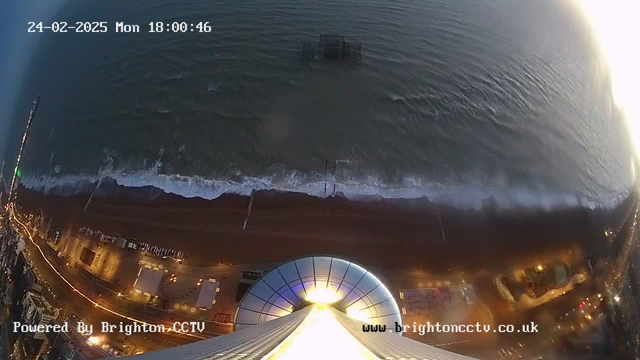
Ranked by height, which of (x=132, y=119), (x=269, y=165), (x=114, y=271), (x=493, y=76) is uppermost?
(x=493, y=76)

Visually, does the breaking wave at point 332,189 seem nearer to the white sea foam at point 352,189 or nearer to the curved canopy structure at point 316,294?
the white sea foam at point 352,189

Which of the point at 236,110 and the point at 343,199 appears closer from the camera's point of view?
the point at 343,199

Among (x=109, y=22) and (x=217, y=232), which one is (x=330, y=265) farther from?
(x=109, y=22)

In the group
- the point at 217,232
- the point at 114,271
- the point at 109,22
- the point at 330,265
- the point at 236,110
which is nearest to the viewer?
the point at 330,265

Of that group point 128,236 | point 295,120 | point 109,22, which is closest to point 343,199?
point 295,120

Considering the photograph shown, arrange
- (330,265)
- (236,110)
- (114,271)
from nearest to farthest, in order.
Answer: (330,265) < (114,271) < (236,110)

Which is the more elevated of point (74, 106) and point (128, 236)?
point (74, 106)
